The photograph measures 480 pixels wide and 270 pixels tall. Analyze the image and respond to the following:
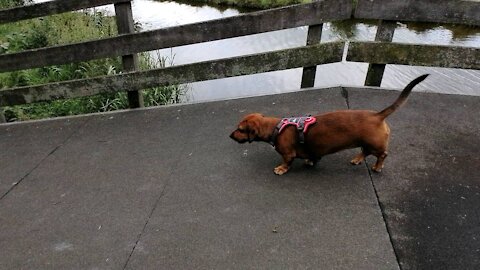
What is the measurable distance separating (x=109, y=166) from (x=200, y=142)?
35.6 inches

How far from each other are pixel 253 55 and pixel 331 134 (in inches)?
67.4

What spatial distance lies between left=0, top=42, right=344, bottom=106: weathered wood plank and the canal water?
4.71 feet

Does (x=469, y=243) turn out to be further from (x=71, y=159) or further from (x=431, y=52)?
(x=71, y=159)

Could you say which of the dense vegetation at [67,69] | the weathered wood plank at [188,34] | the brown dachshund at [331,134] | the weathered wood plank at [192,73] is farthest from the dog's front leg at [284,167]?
the dense vegetation at [67,69]

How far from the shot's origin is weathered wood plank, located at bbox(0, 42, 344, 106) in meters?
4.12

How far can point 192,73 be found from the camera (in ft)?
14.0

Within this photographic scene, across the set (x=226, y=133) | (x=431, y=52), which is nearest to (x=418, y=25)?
(x=431, y=52)

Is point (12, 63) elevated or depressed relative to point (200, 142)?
elevated

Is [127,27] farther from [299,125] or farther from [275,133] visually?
[299,125]

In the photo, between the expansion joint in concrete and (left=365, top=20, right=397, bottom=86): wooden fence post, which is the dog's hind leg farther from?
the expansion joint in concrete

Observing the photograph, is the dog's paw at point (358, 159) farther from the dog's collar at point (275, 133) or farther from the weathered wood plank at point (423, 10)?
the weathered wood plank at point (423, 10)

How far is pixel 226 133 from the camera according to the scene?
151 inches

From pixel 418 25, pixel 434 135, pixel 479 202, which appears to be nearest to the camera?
pixel 479 202

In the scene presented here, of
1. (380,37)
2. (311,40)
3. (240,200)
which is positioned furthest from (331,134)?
(380,37)
